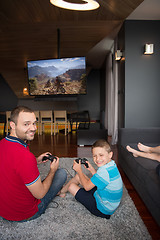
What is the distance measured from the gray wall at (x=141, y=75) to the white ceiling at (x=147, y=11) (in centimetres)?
11

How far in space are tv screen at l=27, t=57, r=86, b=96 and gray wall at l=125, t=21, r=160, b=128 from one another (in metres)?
1.61

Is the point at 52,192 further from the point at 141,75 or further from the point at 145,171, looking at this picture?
the point at 141,75

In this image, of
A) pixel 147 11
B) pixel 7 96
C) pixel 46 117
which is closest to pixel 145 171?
pixel 147 11

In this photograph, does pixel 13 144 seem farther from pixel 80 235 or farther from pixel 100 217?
pixel 100 217

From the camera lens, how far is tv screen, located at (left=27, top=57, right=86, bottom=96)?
4.91 metres

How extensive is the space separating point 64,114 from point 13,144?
535 centimetres

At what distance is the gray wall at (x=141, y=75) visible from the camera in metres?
3.56

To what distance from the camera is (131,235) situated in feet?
4.10

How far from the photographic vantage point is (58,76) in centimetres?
516

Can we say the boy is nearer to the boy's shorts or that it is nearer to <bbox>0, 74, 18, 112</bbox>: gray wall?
the boy's shorts

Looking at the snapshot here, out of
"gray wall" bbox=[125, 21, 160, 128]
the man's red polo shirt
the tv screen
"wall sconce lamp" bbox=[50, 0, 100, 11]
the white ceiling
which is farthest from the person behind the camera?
the tv screen

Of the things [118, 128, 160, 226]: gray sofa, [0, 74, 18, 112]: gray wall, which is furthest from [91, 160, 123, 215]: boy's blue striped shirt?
[0, 74, 18, 112]: gray wall

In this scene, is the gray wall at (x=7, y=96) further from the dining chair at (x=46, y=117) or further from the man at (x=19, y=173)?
the man at (x=19, y=173)

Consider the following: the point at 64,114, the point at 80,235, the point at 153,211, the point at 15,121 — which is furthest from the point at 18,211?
the point at 64,114
